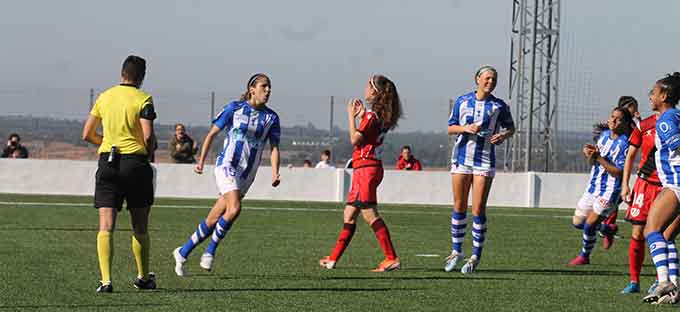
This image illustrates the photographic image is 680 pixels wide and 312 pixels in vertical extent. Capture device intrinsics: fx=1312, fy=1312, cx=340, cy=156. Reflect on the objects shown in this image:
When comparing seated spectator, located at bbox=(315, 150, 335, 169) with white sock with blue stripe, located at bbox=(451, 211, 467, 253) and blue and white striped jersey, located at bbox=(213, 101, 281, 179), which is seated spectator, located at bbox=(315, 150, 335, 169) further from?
blue and white striped jersey, located at bbox=(213, 101, 281, 179)

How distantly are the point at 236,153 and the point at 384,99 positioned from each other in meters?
1.58

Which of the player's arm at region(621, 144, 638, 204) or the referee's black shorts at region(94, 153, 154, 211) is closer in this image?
the referee's black shorts at region(94, 153, 154, 211)

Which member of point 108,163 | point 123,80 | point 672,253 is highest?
point 123,80

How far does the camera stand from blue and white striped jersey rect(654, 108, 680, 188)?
9.99 m

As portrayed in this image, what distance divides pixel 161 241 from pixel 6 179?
15.2 m

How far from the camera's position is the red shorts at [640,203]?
11062 mm

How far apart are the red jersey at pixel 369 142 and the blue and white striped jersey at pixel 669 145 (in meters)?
3.09

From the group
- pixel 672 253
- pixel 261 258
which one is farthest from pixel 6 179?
pixel 672 253

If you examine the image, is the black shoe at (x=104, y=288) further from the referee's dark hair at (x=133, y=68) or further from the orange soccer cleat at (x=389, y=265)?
the orange soccer cleat at (x=389, y=265)

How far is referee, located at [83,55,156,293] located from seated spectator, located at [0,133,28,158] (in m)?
21.8

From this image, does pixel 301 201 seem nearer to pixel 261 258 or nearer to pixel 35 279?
pixel 261 258

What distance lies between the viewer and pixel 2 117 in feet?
108

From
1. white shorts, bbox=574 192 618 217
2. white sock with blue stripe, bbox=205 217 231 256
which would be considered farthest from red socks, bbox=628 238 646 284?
white shorts, bbox=574 192 618 217

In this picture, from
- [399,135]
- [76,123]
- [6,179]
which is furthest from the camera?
[399,135]
